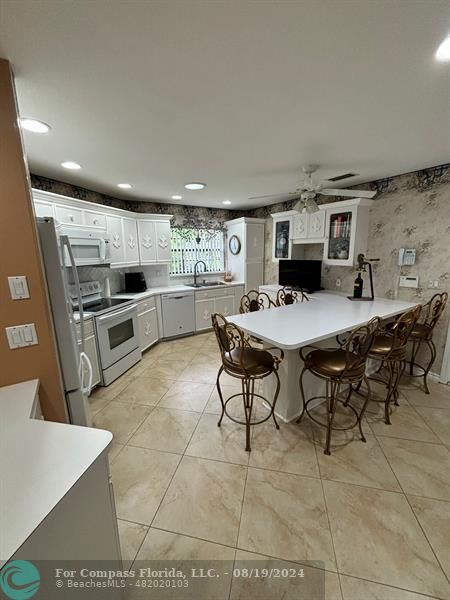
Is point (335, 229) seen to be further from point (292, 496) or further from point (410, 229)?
point (292, 496)

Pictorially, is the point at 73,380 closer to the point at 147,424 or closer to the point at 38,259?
the point at 38,259

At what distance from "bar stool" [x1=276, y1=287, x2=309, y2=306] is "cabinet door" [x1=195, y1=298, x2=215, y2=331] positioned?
138cm

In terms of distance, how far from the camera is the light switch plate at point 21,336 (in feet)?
4.40

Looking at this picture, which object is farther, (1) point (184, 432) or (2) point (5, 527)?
(1) point (184, 432)

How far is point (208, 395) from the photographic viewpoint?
2.80 metres

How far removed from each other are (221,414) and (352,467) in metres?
1.16

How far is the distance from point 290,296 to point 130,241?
260 centimetres

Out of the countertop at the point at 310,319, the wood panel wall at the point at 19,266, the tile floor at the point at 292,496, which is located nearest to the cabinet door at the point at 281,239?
the countertop at the point at 310,319

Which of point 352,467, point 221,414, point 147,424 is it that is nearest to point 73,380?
point 147,424

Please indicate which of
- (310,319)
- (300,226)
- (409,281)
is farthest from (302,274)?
(310,319)

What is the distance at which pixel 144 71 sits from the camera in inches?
48.3

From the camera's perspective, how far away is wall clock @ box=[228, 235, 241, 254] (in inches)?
201

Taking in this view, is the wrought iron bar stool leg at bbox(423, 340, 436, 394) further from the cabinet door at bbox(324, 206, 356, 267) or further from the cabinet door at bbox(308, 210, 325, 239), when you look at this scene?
the cabinet door at bbox(308, 210, 325, 239)

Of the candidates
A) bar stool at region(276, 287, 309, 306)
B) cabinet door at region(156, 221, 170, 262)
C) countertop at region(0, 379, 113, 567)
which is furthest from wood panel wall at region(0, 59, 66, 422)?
cabinet door at region(156, 221, 170, 262)
